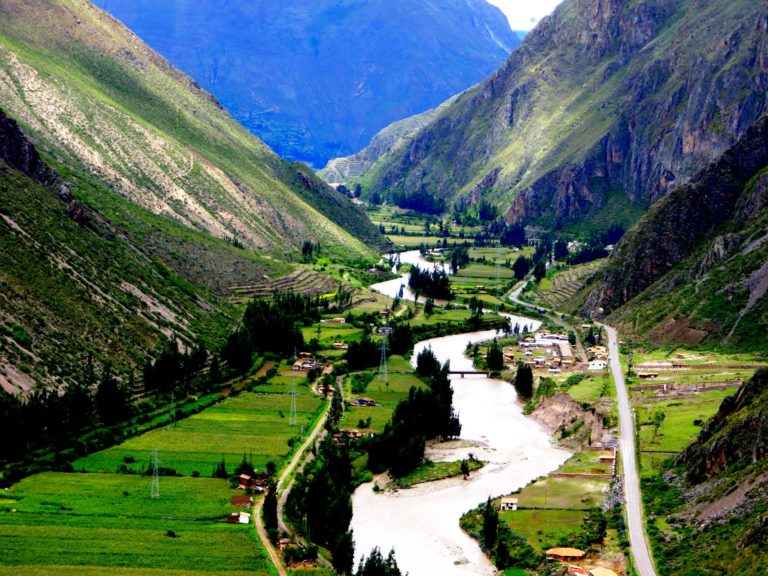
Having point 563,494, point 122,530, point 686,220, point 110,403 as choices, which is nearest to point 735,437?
point 563,494

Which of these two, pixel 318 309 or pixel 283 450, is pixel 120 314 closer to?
pixel 283 450

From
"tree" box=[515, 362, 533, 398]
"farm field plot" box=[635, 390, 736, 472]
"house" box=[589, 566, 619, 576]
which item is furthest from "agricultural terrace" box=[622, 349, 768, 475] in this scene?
"house" box=[589, 566, 619, 576]

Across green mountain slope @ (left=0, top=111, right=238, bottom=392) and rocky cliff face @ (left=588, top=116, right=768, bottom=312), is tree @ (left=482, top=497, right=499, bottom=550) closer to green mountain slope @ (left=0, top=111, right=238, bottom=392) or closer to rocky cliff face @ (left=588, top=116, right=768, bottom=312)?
green mountain slope @ (left=0, top=111, right=238, bottom=392)

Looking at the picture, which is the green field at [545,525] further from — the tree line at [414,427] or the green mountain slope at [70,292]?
the green mountain slope at [70,292]

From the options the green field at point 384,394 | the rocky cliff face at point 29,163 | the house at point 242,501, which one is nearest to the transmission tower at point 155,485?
the house at point 242,501

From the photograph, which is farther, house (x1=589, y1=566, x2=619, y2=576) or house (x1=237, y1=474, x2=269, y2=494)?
house (x1=237, y1=474, x2=269, y2=494)
